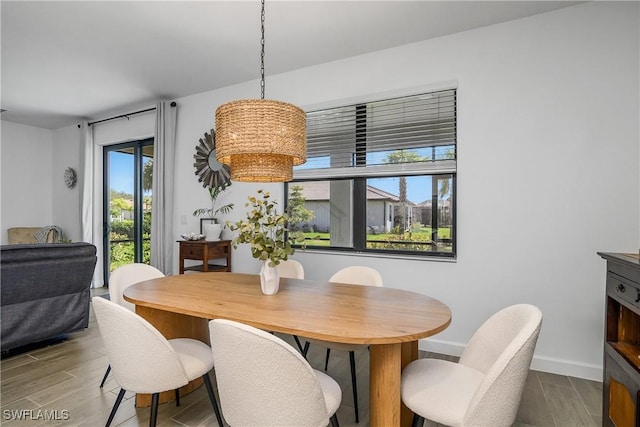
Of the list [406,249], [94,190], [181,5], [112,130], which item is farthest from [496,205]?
[94,190]

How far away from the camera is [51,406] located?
2.00 m

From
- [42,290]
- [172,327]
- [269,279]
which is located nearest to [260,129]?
[269,279]

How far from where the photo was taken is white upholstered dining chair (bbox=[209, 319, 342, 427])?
1.05 meters

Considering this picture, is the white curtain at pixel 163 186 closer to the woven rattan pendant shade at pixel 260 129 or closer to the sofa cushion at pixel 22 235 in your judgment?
the sofa cushion at pixel 22 235

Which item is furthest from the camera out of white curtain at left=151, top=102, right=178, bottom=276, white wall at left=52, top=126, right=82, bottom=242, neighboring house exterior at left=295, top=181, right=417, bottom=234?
white wall at left=52, top=126, right=82, bottom=242

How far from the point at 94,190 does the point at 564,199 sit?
20.3 feet

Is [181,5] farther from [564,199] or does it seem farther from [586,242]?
[586,242]

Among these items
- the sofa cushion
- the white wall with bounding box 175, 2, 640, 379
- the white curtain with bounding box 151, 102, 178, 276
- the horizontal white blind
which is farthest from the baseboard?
the sofa cushion

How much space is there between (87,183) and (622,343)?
253 inches

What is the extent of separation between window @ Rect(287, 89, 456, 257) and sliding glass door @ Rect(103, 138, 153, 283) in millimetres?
2709

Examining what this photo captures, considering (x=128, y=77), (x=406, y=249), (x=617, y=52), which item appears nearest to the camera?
(x=617, y=52)

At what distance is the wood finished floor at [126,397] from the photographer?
1882 millimetres

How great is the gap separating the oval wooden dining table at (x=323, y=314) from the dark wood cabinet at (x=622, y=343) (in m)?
0.77

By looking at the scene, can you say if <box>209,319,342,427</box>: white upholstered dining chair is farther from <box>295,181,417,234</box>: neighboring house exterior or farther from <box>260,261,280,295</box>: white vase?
<box>295,181,417,234</box>: neighboring house exterior
